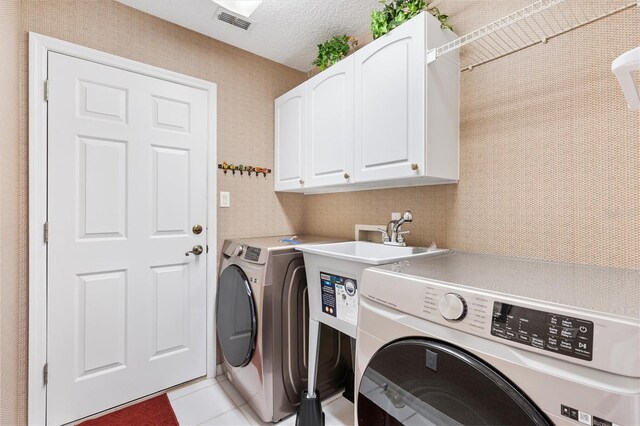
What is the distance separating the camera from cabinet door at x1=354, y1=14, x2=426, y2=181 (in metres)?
1.39

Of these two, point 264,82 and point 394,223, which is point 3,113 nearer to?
point 264,82

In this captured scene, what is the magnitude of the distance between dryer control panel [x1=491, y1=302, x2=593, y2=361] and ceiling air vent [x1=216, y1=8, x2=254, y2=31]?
214 centimetres

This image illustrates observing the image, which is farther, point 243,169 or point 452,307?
point 243,169

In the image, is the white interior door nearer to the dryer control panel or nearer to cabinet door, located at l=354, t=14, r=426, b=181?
cabinet door, located at l=354, t=14, r=426, b=181

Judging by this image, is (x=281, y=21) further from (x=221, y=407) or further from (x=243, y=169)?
(x=221, y=407)

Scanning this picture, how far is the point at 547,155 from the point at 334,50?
1.40 m

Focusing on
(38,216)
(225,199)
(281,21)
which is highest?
(281,21)

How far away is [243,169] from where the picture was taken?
2.31 meters

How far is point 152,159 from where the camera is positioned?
6.29 ft

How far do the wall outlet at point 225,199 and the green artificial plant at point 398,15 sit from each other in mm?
1449

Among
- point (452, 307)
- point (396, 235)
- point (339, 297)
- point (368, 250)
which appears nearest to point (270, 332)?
point (339, 297)

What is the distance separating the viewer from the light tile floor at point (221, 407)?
1.67m

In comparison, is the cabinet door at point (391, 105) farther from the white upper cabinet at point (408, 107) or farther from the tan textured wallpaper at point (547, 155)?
the tan textured wallpaper at point (547, 155)

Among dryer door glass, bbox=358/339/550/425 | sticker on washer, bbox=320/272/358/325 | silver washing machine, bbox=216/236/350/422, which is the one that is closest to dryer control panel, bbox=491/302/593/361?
dryer door glass, bbox=358/339/550/425
